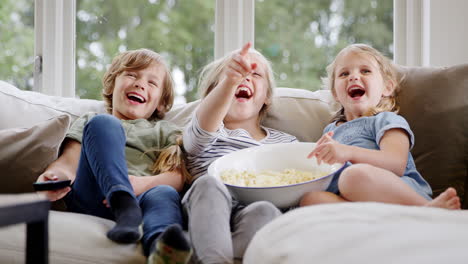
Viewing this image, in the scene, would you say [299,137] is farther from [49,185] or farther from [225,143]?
[49,185]

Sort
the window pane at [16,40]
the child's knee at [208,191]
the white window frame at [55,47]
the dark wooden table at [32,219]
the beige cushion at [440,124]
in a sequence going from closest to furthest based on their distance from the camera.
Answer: the dark wooden table at [32,219] → the child's knee at [208,191] → the beige cushion at [440,124] → the white window frame at [55,47] → the window pane at [16,40]

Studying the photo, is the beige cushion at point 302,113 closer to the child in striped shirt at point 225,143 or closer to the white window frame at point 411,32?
the child in striped shirt at point 225,143

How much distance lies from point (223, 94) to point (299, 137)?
440 millimetres

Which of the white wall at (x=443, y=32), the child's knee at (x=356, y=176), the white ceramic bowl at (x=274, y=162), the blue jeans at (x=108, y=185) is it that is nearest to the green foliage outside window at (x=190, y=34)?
the white wall at (x=443, y=32)

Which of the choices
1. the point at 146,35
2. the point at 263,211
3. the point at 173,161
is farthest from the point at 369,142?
the point at 146,35

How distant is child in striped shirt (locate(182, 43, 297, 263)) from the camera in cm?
109

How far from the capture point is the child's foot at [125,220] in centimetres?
114

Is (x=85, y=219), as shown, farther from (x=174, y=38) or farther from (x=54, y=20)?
(x=54, y=20)

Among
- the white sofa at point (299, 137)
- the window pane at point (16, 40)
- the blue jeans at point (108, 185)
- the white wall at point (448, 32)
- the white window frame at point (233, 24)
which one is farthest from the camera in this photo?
the window pane at point (16, 40)

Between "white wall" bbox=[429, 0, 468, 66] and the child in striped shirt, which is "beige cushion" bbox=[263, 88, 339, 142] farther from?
"white wall" bbox=[429, 0, 468, 66]

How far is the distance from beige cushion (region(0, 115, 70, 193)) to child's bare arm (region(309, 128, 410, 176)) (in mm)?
852

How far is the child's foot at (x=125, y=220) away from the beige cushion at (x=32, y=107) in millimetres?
706

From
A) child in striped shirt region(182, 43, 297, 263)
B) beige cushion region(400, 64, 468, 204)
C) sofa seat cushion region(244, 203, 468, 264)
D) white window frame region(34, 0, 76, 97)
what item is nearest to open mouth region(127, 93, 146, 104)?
child in striped shirt region(182, 43, 297, 263)

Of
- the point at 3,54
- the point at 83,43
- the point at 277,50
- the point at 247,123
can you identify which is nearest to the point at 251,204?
the point at 247,123
